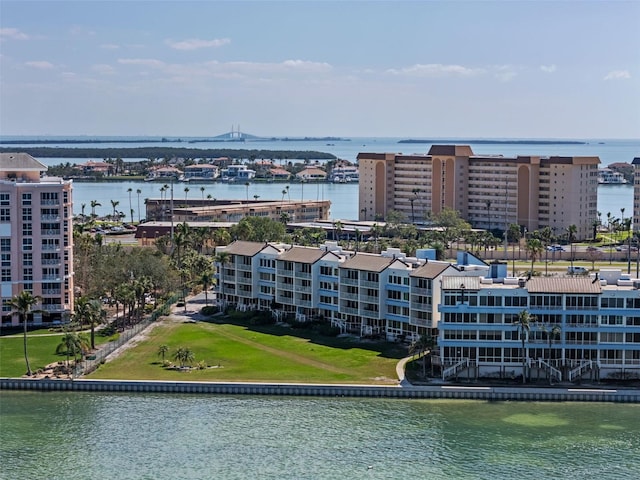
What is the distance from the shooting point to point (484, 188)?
406 feet

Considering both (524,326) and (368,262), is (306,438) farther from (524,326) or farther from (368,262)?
(368,262)

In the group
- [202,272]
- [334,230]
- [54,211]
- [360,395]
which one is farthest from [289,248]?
[334,230]

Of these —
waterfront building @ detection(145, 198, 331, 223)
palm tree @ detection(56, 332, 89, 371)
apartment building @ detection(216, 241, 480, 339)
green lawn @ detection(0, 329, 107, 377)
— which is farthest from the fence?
waterfront building @ detection(145, 198, 331, 223)

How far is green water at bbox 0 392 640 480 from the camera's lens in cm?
3891

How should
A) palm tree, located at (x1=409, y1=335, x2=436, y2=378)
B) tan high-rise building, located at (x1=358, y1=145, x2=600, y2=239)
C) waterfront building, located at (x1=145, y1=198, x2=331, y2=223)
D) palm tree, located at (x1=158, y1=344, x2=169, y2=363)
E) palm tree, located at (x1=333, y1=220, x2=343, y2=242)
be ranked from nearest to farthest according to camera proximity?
palm tree, located at (x1=409, y1=335, x2=436, y2=378)
palm tree, located at (x1=158, y1=344, x2=169, y2=363)
palm tree, located at (x1=333, y1=220, x2=343, y2=242)
tan high-rise building, located at (x1=358, y1=145, x2=600, y2=239)
waterfront building, located at (x1=145, y1=198, x2=331, y2=223)

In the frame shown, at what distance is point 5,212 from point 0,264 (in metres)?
3.23

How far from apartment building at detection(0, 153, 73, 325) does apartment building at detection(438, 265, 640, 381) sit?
86.3ft

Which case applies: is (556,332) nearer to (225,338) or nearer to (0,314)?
(225,338)

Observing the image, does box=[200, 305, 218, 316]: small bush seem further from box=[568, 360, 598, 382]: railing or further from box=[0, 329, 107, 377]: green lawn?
box=[568, 360, 598, 382]: railing

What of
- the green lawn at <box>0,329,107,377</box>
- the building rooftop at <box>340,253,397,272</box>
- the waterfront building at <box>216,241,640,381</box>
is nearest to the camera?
the waterfront building at <box>216,241,640,381</box>

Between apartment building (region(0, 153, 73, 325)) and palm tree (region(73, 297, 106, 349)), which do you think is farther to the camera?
apartment building (region(0, 153, 73, 325))

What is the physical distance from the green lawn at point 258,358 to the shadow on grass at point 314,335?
0.19 ft

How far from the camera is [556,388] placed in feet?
156

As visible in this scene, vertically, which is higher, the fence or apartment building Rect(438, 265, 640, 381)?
apartment building Rect(438, 265, 640, 381)
